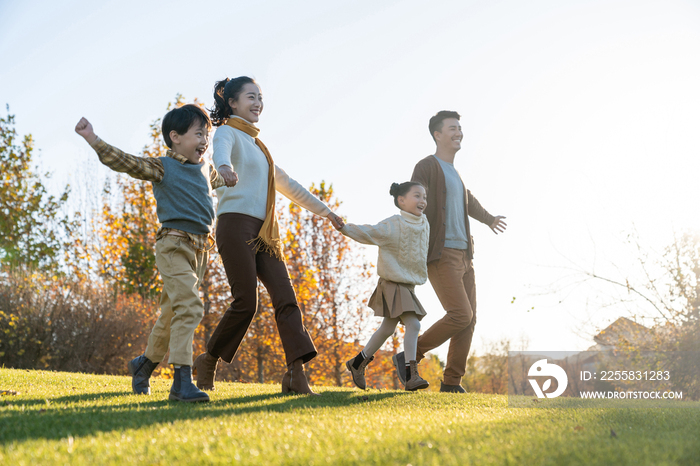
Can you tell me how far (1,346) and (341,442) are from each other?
1085cm

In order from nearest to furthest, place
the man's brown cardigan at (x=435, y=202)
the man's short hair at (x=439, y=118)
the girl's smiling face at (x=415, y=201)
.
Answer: the girl's smiling face at (x=415, y=201), the man's brown cardigan at (x=435, y=202), the man's short hair at (x=439, y=118)

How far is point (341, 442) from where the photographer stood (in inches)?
85.4

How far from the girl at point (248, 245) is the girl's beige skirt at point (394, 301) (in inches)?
38.9

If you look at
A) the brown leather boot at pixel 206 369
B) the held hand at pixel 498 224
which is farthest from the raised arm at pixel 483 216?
the brown leather boot at pixel 206 369

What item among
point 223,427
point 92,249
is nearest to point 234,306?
point 223,427

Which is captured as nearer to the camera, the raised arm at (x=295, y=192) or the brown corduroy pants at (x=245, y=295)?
the brown corduroy pants at (x=245, y=295)

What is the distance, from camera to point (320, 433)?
2.37 meters

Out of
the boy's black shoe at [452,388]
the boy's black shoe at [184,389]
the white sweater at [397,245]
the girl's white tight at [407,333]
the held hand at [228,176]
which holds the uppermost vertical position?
the held hand at [228,176]

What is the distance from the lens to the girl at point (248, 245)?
167 inches

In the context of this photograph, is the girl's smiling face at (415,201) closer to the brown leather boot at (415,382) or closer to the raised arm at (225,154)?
the brown leather boot at (415,382)

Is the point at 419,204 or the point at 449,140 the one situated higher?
the point at 449,140

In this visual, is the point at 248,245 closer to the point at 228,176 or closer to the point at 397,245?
the point at 228,176

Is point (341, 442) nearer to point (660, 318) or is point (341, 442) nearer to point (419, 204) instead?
point (419, 204)

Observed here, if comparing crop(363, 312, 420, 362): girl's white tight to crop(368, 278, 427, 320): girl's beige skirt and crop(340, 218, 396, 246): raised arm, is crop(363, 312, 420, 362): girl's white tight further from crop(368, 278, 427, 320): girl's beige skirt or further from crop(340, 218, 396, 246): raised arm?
crop(340, 218, 396, 246): raised arm
